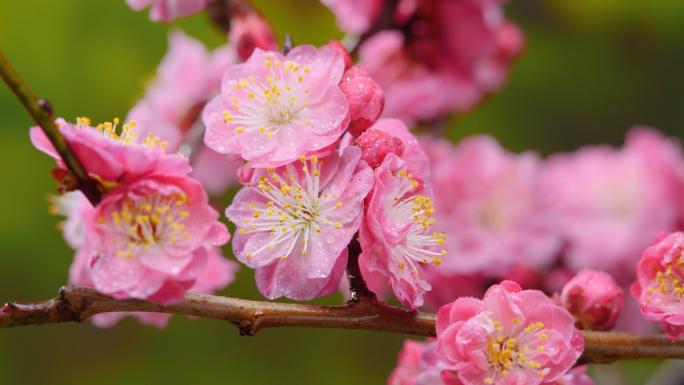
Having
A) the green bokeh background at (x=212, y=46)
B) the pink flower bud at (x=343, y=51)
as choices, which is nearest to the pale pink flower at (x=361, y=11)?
the pink flower bud at (x=343, y=51)

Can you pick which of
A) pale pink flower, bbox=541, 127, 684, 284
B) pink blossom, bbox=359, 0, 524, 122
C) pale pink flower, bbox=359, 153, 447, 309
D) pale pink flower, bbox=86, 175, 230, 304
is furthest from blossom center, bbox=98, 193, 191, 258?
pale pink flower, bbox=541, 127, 684, 284

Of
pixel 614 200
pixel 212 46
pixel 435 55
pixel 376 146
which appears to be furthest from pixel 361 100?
pixel 212 46

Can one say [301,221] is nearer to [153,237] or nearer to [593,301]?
[153,237]

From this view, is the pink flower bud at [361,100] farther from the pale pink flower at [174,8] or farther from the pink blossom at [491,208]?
the pink blossom at [491,208]

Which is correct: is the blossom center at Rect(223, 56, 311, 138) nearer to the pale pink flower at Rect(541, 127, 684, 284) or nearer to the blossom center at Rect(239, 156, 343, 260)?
the blossom center at Rect(239, 156, 343, 260)

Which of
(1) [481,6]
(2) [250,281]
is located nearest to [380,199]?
(1) [481,6]
